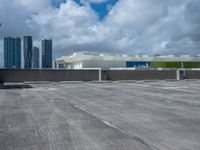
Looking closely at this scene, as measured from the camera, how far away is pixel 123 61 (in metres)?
80.8

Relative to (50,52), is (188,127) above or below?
below

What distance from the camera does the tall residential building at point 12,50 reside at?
90275 mm

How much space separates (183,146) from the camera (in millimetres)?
6855

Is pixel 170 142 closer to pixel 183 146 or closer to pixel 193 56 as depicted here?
pixel 183 146

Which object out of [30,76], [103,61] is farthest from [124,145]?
[103,61]

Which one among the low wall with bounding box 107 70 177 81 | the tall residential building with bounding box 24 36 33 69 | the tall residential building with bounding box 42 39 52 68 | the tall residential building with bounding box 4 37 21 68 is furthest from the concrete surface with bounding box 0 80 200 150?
the tall residential building with bounding box 42 39 52 68

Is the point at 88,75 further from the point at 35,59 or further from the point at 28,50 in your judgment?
the point at 35,59

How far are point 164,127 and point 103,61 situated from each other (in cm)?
6960

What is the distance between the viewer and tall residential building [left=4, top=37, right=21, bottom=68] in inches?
3554

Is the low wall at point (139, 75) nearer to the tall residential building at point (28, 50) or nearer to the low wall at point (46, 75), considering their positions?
the low wall at point (46, 75)

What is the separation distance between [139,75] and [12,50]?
5535 centimetres

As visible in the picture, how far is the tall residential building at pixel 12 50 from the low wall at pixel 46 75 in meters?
40.9

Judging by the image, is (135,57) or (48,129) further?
(135,57)

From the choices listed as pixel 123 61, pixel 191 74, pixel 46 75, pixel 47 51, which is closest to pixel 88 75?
pixel 46 75
